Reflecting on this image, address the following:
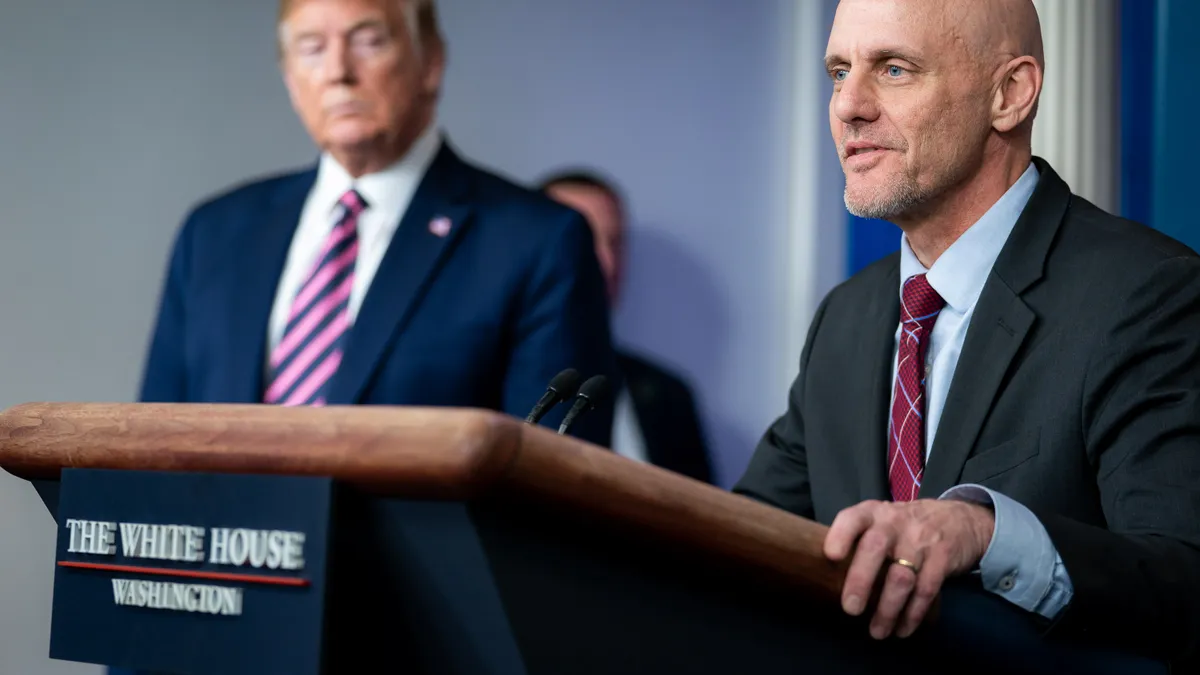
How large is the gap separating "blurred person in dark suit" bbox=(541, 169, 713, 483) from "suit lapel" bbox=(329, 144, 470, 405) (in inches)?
61.8

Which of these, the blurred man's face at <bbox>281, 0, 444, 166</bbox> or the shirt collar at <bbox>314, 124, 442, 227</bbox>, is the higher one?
the blurred man's face at <bbox>281, 0, 444, 166</bbox>

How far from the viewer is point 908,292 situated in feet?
5.29

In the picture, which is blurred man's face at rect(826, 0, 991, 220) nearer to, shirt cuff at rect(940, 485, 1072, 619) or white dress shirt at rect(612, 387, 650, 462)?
shirt cuff at rect(940, 485, 1072, 619)

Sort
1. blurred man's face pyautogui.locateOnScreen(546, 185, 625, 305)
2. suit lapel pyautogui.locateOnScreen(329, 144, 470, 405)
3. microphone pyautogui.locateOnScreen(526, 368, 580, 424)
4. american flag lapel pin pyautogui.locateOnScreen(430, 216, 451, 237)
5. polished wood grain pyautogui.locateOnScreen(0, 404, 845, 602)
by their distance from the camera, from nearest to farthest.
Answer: polished wood grain pyautogui.locateOnScreen(0, 404, 845, 602) → microphone pyautogui.locateOnScreen(526, 368, 580, 424) → suit lapel pyautogui.locateOnScreen(329, 144, 470, 405) → american flag lapel pin pyautogui.locateOnScreen(430, 216, 451, 237) → blurred man's face pyautogui.locateOnScreen(546, 185, 625, 305)

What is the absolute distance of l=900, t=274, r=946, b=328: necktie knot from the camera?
1575 millimetres

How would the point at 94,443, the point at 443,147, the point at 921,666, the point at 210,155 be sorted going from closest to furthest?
the point at 94,443
the point at 921,666
the point at 443,147
the point at 210,155

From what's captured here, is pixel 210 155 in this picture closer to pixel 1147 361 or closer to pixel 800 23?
pixel 800 23

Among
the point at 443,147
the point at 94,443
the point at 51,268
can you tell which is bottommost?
the point at 51,268

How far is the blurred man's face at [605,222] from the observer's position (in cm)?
434

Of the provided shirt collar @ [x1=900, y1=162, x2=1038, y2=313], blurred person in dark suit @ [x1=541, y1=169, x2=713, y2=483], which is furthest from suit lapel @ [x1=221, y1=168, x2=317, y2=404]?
blurred person in dark suit @ [x1=541, y1=169, x2=713, y2=483]

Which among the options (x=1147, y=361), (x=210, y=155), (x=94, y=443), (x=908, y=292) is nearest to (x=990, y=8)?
(x=908, y=292)

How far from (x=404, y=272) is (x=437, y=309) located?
0.10 meters

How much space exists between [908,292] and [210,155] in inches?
131

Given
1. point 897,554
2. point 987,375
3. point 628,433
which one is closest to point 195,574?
point 897,554
